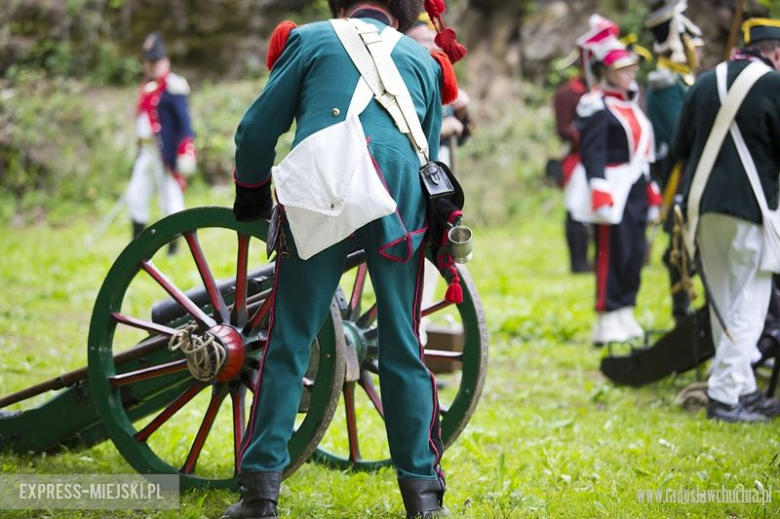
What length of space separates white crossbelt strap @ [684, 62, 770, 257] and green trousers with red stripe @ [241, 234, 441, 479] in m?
2.34

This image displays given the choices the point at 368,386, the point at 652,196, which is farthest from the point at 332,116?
the point at 652,196

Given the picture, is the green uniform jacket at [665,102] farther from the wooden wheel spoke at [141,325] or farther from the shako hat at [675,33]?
the wooden wheel spoke at [141,325]

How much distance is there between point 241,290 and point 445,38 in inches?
44.3

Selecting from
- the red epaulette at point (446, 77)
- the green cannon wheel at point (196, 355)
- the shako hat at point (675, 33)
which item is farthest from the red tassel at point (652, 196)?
the green cannon wheel at point (196, 355)

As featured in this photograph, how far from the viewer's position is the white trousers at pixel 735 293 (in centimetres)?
488

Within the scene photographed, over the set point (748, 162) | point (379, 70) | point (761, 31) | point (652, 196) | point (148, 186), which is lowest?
point (148, 186)

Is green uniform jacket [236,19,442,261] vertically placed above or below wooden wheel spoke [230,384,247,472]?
above

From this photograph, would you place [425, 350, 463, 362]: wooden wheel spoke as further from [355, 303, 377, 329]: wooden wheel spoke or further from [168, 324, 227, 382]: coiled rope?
[168, 324, 227, 382]: coiled rope

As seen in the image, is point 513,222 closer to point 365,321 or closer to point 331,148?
point 365,321

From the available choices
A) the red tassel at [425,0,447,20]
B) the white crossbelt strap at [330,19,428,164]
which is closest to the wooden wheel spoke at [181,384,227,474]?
the white crossbelt strap at [330,19,428,164]

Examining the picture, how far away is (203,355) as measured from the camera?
10.8 ft

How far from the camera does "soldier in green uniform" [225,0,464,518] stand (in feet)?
9.98

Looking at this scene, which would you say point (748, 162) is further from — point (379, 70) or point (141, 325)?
point (141, 325)

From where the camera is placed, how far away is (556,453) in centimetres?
432
